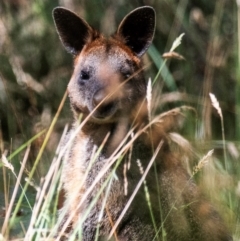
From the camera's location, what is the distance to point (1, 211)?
553cm

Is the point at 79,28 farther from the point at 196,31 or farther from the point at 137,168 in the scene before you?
the point at 196,31

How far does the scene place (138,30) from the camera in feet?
17.8

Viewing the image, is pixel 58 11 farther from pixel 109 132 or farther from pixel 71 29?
pixel 109 132

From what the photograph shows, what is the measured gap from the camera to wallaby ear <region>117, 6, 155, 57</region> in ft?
17.6

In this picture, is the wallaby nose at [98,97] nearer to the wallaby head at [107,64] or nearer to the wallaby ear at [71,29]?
the wallaby head at [107,64]

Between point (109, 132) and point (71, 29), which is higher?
point (71, 29)

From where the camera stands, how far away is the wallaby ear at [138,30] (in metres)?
5.36

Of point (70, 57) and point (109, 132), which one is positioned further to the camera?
point (70, 57)

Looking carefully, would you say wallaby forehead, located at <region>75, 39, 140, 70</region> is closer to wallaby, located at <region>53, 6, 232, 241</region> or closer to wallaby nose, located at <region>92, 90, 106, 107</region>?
wallaby, located at <region>53, 6, 232, 241</region>

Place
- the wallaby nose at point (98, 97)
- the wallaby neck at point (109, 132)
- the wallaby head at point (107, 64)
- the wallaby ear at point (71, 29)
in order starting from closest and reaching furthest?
1. the wallaby nose at point (98, 97)
2. the wallaby head at point (107, 64)
3. the wallaby neck at point (109, 132)
4. the wallaby ear at point (71, 29)

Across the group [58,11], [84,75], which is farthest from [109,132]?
[58,11]

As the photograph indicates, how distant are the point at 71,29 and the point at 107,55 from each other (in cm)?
39

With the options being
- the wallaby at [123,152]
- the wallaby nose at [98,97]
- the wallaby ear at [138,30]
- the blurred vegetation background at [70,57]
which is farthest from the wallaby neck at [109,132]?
the blurred vegetation background at [70,57]

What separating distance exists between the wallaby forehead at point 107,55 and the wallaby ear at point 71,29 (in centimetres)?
13
